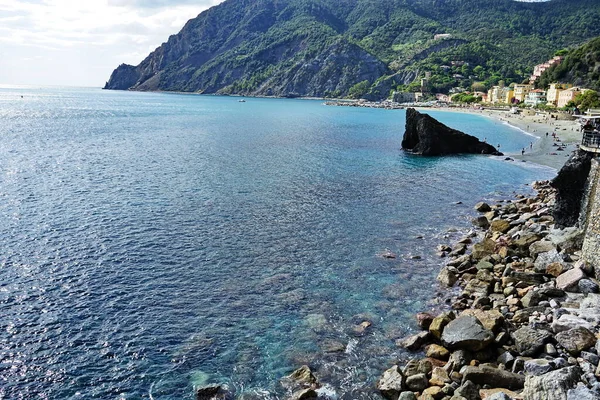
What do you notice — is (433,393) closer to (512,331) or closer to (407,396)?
(407,396)

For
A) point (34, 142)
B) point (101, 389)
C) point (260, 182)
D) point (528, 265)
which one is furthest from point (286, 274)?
point (34, 142)

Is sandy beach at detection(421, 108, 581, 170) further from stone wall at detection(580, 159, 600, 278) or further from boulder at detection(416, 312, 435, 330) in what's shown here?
boulder at detection(416, 312, 435, 330)

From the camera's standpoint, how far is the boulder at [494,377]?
1716cm

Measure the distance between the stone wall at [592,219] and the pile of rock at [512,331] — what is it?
30.0 inches

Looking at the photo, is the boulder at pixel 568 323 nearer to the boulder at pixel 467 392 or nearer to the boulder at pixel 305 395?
the boulder at pixel 467 392

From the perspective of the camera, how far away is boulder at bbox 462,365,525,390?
56.3 feet

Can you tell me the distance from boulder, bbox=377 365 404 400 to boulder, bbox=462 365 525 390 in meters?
2.57

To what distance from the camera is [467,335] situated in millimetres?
20234

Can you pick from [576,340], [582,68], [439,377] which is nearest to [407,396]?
[439,377]

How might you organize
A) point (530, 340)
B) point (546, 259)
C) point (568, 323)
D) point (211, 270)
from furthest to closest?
point (211, 270)
point (546, 259)
point (568, 323)
point (530, 340)

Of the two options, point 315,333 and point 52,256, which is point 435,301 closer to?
point 315,333

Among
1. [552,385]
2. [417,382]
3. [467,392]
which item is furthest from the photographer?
[417,382]

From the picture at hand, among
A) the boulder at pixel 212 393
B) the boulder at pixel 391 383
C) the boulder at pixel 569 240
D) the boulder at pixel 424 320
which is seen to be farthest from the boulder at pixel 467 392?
the boulder at pixel 569 240

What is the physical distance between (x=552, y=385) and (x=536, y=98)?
204 meters
